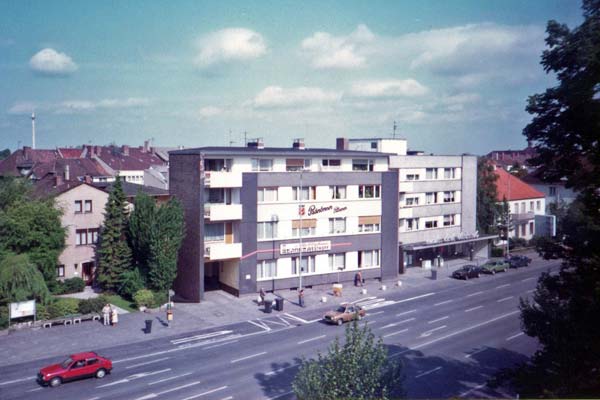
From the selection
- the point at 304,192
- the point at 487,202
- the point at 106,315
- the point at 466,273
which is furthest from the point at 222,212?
the point at 487,202

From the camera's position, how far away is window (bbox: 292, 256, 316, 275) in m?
44.1

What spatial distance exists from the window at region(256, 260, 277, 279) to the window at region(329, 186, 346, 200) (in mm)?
7271

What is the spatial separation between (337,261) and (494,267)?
17.1m

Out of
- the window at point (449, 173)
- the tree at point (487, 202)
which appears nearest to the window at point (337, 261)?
the window at point (449, 173)

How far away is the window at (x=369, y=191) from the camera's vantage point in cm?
4680

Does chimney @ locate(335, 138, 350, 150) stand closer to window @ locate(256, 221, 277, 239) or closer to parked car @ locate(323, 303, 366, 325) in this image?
window @ locate(256, 221, 277, 239)

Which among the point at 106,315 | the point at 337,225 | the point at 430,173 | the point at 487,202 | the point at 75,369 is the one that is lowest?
the point at 75,369

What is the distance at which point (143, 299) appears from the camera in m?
37.5

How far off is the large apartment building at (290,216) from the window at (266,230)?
8 cm

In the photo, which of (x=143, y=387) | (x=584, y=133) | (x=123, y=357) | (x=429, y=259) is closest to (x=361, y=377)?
(x=584, y=133)

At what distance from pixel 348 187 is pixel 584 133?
103ft

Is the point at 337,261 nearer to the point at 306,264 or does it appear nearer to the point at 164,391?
the point at 306,264

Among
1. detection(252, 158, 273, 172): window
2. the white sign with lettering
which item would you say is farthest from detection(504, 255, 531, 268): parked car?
detection(252, 158, 273, 172): window

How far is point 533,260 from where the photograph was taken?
6069 centimetres
